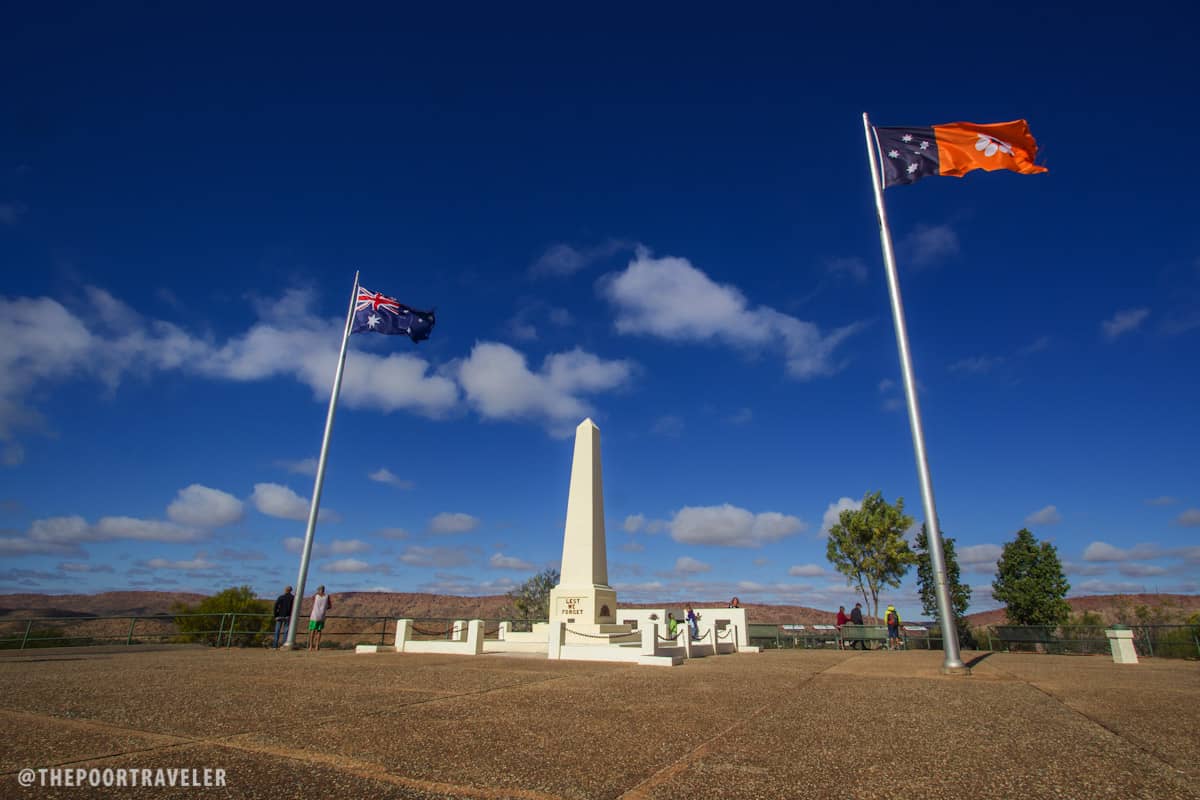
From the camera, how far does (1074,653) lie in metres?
17.0

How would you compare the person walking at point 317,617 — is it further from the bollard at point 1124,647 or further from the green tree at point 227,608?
the bollard at point 1124,647

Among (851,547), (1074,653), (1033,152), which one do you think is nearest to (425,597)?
(851,547)

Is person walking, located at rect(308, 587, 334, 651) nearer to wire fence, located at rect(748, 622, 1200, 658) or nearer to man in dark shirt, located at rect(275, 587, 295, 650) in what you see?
man in dark shirt, located at rect(275, 587, 295, 650)

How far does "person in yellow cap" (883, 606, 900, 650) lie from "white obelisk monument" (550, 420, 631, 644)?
30.9ft

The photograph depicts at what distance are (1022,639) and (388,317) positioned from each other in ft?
77.4

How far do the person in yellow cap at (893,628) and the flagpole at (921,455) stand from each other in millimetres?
10063

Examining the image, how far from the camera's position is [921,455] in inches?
419

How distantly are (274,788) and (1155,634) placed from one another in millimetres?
22958

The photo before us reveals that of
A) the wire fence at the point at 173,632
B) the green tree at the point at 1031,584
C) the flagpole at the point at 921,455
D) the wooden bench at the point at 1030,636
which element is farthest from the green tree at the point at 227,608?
the green tree at the point at 1031,584

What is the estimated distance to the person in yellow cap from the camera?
1983 cm

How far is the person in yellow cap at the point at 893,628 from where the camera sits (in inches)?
781

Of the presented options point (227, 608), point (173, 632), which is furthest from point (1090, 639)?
point (227, 608)

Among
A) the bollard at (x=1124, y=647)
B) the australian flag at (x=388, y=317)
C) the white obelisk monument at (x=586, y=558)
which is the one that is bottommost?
the bollard at (x=1124, y=647)

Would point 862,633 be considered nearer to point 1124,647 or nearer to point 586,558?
point 1124,647
